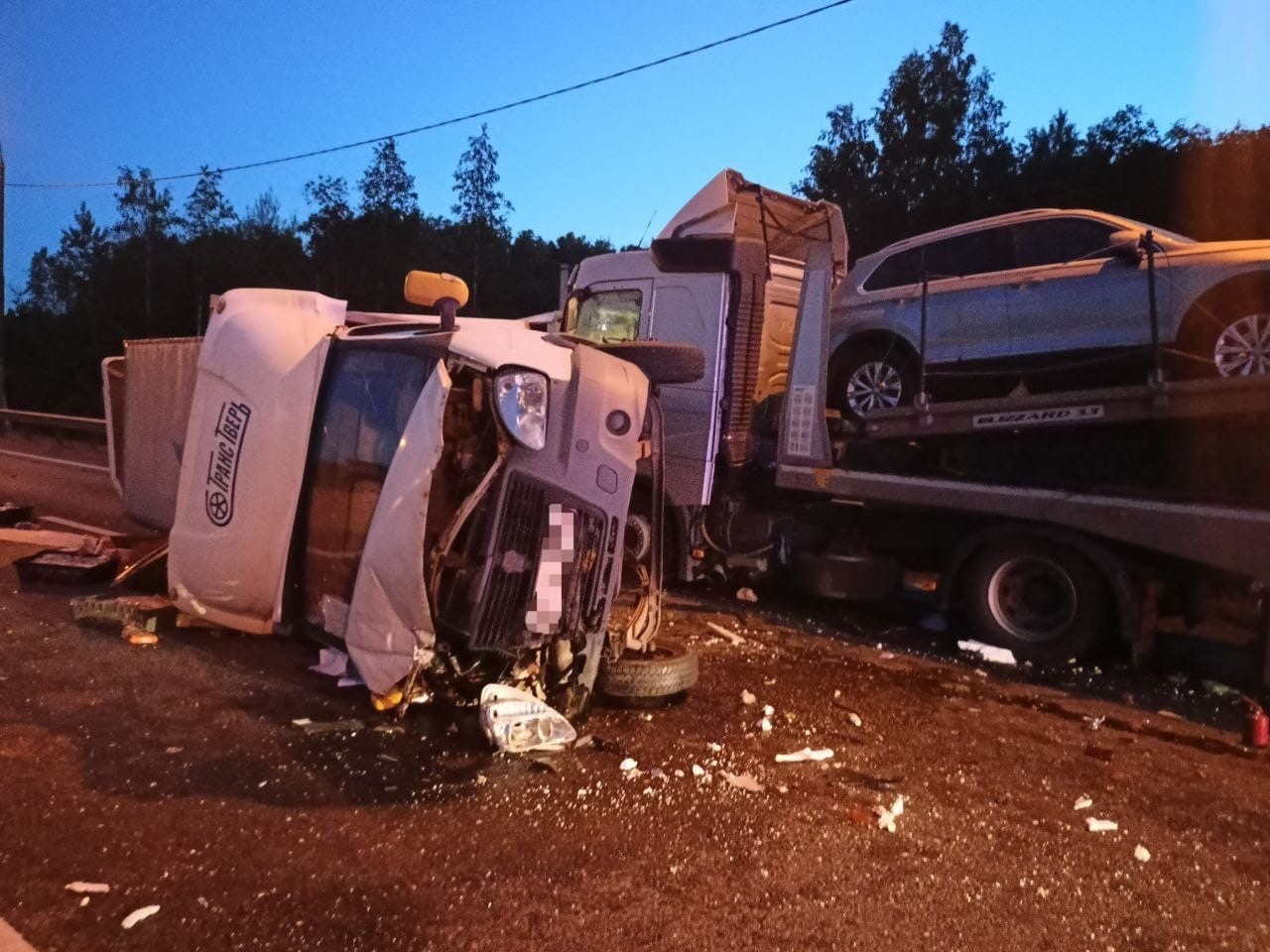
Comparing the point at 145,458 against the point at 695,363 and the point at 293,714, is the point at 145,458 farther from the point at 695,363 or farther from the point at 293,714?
the point at 695,363

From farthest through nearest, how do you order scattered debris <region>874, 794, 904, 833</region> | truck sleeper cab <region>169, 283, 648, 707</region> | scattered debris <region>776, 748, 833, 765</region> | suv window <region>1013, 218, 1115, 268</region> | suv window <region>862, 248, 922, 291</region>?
suv window <region>862, 248, 922, 291</region>, suv window <region>1013, 218, 1115, 268</region>, scattered debris <region>776, 748, 833, 765</region>, truck sleeper cab <region>169, 283, 648, 707</region>, scattered debris <region>874, 794, 904, 833</region>

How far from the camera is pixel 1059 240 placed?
24.5 feet

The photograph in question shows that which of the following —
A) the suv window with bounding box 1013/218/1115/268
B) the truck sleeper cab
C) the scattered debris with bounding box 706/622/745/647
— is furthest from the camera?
the suv window with bounding box 1013/218/1115/268

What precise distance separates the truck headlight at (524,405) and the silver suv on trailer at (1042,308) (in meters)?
4.23

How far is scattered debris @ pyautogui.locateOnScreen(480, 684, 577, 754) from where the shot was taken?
4227mm

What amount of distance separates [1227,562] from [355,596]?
185 inches

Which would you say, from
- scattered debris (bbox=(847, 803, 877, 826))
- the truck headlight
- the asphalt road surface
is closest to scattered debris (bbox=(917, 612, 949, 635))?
the asphalt road surface

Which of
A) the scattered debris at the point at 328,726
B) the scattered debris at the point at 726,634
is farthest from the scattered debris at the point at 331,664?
the scattered debris at the point at 726,634

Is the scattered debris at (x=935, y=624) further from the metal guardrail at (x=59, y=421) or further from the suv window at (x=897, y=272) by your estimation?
the metal guardrail at (x=59, y=421)

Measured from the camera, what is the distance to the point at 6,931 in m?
2.87

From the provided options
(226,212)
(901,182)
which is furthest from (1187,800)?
(226,212)

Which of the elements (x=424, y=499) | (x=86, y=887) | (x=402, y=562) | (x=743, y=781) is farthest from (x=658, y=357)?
(x=86, y=887)

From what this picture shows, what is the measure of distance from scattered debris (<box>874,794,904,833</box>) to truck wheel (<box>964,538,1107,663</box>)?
8.81ft

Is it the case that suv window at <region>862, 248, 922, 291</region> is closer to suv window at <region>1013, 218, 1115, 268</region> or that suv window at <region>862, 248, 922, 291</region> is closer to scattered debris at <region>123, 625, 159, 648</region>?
suv window at <region>1013, 218, 1115, 268</region>
